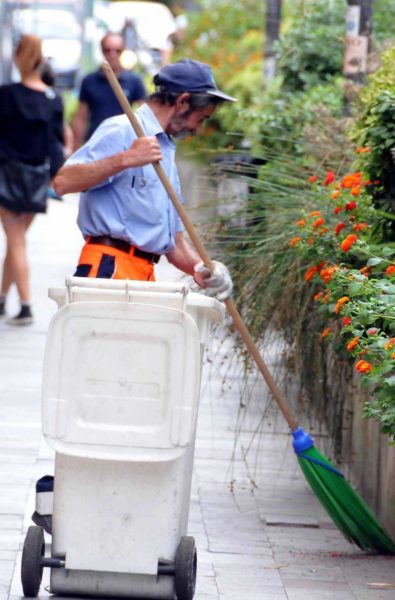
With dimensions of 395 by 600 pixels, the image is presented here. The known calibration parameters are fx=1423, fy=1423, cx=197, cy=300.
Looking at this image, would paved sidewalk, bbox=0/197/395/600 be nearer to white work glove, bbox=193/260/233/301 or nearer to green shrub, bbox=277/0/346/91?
white work glove, bbox=193/260/233/301

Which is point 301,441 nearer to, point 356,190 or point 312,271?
point 312,271

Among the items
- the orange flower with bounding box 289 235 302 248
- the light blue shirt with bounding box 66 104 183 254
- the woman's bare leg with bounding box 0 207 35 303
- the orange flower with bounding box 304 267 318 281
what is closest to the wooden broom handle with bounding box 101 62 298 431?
the light blue shirt with bounding box 66 104 183 254

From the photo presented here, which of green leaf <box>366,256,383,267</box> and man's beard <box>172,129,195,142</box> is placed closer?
green leaf <box>366,256,383,267</box>

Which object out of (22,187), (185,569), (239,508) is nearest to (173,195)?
(185,569)

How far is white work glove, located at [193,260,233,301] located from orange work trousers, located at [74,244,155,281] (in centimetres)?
34

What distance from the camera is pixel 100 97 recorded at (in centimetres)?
1217

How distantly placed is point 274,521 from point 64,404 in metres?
1.80

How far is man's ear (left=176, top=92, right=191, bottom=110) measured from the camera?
17.0ft

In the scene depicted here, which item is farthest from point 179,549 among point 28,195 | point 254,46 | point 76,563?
point 254,46

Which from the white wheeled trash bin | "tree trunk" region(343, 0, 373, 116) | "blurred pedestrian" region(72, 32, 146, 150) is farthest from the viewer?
"blurred pedestrian" region(72, 32, 146, 150)

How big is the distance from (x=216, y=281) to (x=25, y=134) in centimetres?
502

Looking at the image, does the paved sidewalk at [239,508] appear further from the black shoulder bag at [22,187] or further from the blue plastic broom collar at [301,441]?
the black shoulder bag at [22,187]

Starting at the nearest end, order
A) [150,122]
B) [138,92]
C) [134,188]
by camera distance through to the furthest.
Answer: [134,188], [150,122], [138,92]

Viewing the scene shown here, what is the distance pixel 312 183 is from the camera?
20.8 ft
